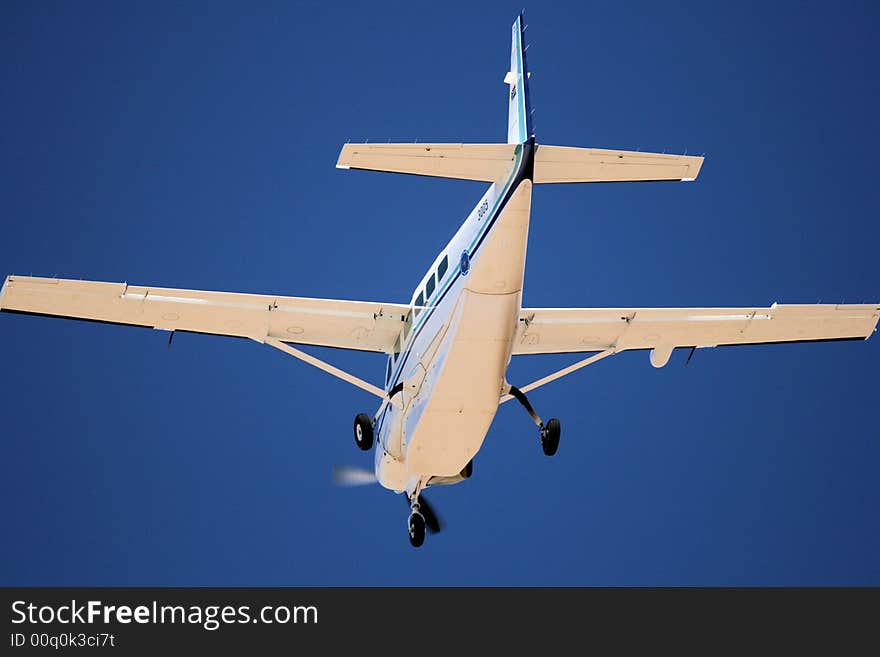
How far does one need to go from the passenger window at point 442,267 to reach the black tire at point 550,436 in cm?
288

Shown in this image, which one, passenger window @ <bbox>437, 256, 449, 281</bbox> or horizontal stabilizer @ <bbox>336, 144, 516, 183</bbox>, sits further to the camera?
passenger window @ <bbox>437, 256, 449, 281</bbox>

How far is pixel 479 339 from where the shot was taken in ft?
55.6

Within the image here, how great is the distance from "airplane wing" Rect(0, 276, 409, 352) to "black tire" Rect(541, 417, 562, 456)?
277 cm

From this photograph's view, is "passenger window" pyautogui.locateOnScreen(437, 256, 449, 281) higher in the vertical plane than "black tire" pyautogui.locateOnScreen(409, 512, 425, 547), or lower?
higher

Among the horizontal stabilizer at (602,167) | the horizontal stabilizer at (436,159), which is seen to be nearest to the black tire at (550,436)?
the horizontal stabilizer at (602,167)

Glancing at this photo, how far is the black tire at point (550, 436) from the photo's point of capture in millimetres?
19234

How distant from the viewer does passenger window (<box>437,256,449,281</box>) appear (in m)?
17.9

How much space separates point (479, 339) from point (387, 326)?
11.2 ft

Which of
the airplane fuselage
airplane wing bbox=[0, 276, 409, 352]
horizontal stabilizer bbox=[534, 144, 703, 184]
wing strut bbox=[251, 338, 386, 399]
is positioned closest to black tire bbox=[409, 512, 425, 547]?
the airplane fuselage

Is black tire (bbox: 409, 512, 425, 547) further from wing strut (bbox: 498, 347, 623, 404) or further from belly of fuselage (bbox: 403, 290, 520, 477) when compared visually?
wing strut (bbox: 498, 347, 623, 404)

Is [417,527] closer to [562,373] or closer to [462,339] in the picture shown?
[562,373]
